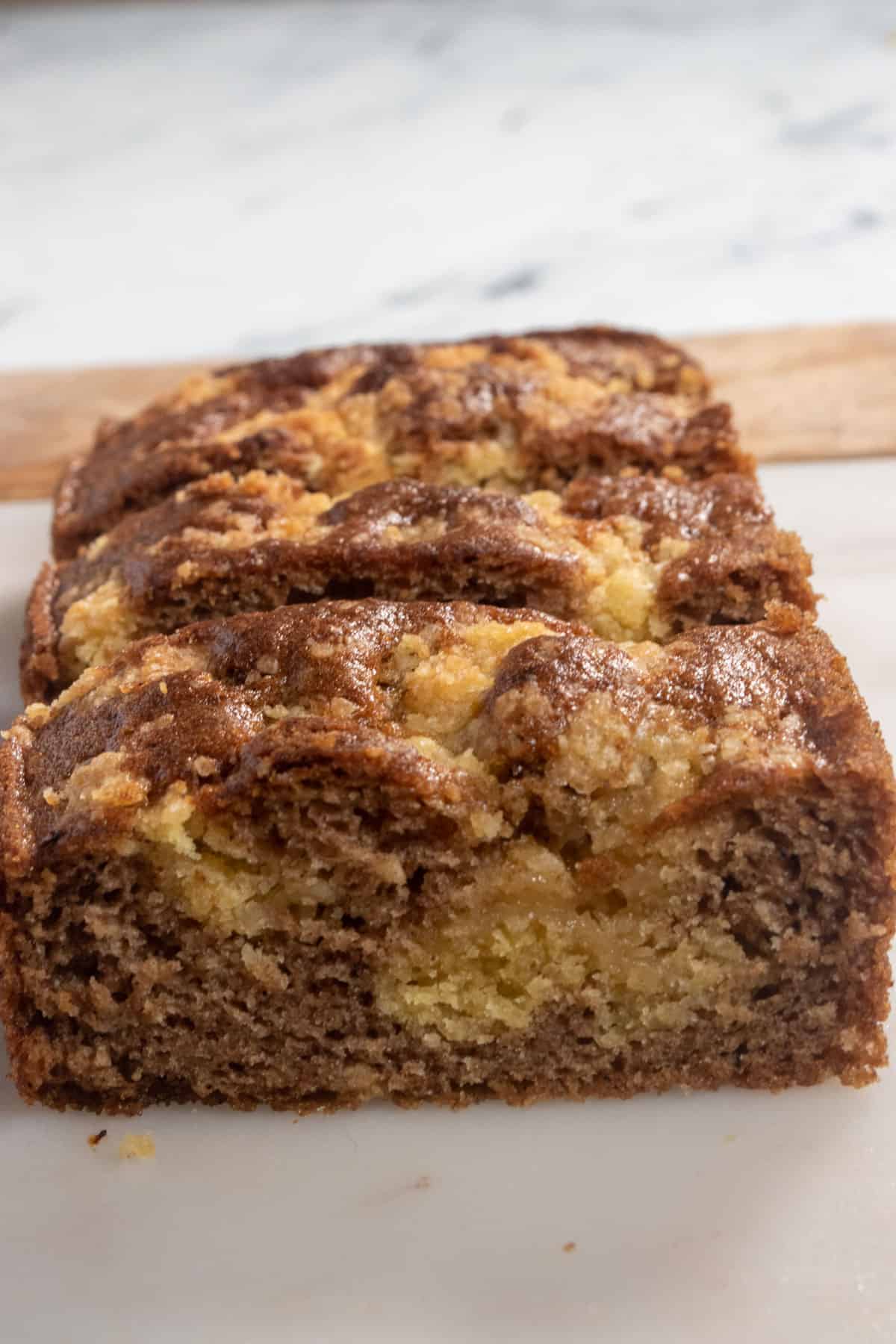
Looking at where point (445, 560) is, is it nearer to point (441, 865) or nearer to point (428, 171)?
point (441, 865)

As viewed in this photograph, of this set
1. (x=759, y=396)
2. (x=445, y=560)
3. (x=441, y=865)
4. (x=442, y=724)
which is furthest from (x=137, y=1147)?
(x=759, y=396)

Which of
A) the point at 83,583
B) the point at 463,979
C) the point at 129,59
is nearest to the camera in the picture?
the point at 463,979

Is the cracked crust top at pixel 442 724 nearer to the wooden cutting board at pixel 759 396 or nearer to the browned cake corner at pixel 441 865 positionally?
the browned cake corner at pixel 441 865

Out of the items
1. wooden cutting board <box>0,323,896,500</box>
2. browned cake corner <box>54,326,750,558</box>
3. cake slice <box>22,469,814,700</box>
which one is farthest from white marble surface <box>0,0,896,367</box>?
cake slice <box>22,469,814,700</box>

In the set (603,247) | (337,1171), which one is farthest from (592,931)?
(603,247)

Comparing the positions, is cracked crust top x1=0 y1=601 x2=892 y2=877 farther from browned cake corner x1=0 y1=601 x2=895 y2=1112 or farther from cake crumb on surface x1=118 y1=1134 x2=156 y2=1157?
cake crumb on surface x1=118 y1=1134 x2=156 y2=1157

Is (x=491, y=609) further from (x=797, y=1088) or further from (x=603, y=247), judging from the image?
(x=603, y=247)

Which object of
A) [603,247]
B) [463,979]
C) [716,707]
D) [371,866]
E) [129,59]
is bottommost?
[463,979]
